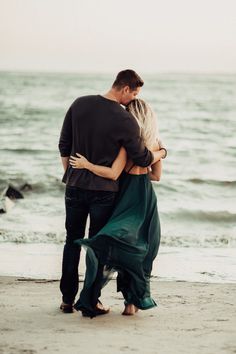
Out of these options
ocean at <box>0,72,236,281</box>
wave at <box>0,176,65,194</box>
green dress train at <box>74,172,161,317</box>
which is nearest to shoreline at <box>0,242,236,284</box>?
ocean at <box>0,72,236,281</box>

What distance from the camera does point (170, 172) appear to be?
19.1 meters

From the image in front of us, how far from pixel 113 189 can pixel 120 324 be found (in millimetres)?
865

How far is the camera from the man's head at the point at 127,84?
16.2 ft

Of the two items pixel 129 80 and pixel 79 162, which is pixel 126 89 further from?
pixel 79 162

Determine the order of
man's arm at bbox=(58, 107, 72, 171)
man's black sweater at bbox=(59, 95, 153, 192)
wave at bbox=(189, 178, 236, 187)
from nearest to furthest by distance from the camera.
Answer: man's black sweater at bbox=(59, 95, 153, 192) < man's arm at bbox=(58, 107, 72, 171) < wave at bbox=(189, 178, 236, 187)

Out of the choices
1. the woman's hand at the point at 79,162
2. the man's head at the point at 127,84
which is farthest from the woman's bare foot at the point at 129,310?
the man's head at the point at 127,84

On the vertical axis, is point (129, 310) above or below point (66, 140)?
below

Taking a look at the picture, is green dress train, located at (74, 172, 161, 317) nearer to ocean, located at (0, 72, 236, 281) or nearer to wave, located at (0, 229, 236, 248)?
ocean, located at (0, 72, 236, 281)

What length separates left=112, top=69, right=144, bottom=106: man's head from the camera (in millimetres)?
4949

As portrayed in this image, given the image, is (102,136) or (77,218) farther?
(77,218)

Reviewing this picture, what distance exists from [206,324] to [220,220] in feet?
24.1

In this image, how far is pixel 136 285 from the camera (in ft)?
17.0

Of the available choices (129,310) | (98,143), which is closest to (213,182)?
(129,310)

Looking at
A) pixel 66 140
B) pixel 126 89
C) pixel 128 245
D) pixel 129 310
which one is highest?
pixel 126 89
